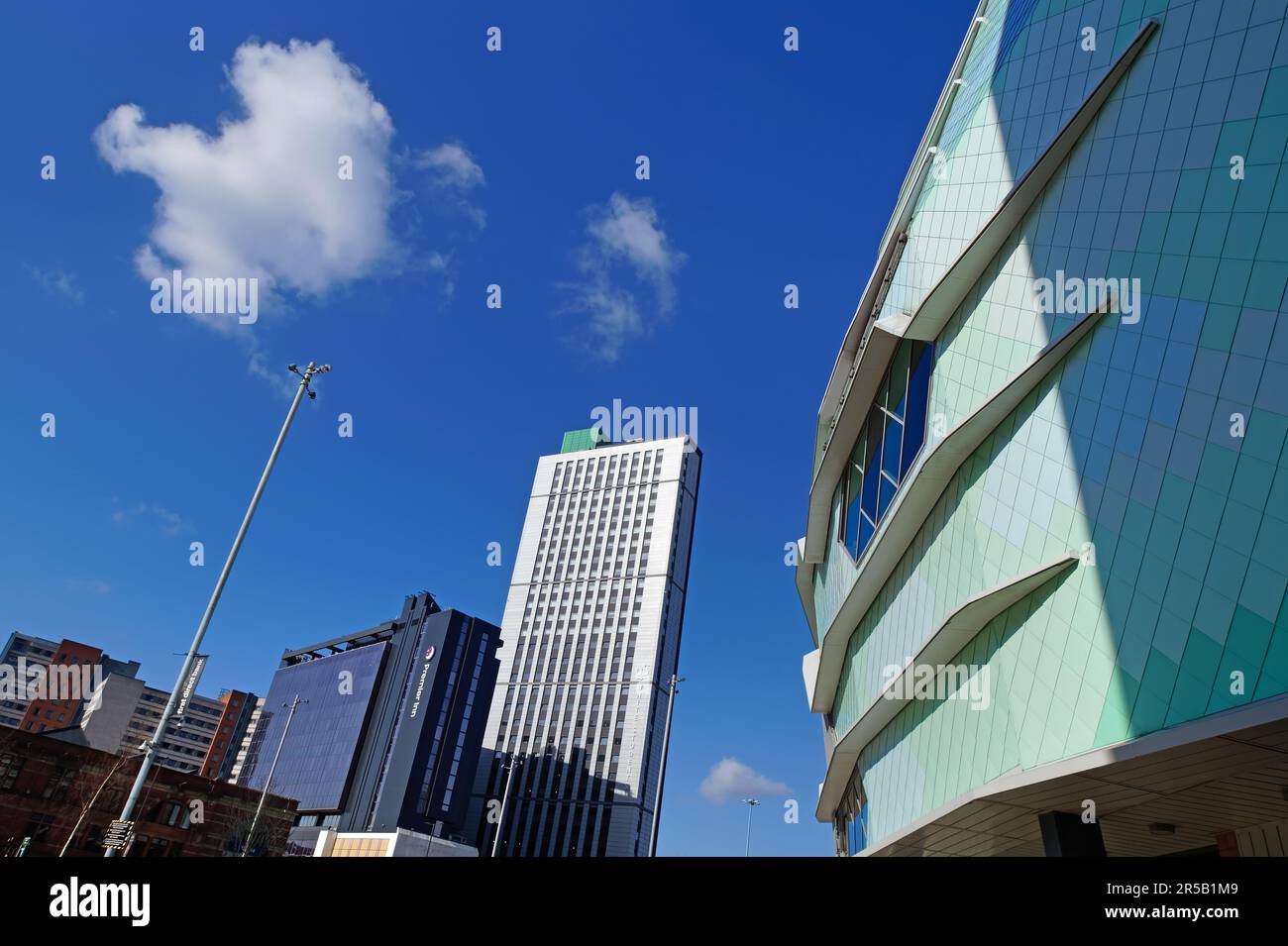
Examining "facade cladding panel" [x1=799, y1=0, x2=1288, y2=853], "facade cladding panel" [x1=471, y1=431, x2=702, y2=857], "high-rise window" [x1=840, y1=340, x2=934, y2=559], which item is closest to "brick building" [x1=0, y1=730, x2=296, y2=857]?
"high-rise window" [x1=840, y1=340, x2=934, y2=559]

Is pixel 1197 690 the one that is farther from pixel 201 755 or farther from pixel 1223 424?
pixel 201 755

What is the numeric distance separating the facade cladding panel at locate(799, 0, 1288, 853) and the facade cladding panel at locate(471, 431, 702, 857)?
9145cm

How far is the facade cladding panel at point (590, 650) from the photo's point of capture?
4151 inches

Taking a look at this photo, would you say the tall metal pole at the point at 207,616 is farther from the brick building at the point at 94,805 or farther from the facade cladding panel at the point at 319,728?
the facade cladding panel at the point at 319,728

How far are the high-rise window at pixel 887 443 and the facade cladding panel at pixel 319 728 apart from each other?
323 feet

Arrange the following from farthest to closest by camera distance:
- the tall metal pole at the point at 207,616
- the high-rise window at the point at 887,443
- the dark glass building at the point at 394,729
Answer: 1. the dark glass building at the point at 394,729
2. the high-rise window at the point at 887,443
3. the tall metal pole at the point at 207,616

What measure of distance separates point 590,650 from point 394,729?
95.6ft

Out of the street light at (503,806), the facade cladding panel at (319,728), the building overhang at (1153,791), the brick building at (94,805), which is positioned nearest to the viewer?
the building overhang at (1153,791)

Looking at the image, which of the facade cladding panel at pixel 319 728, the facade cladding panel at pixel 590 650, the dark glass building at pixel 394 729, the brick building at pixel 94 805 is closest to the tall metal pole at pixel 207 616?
the brick building at pixel 94 805

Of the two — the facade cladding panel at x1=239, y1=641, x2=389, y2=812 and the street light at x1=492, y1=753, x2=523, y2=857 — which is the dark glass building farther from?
the street light at x1=492, y1=753, x2=523, y2=857
